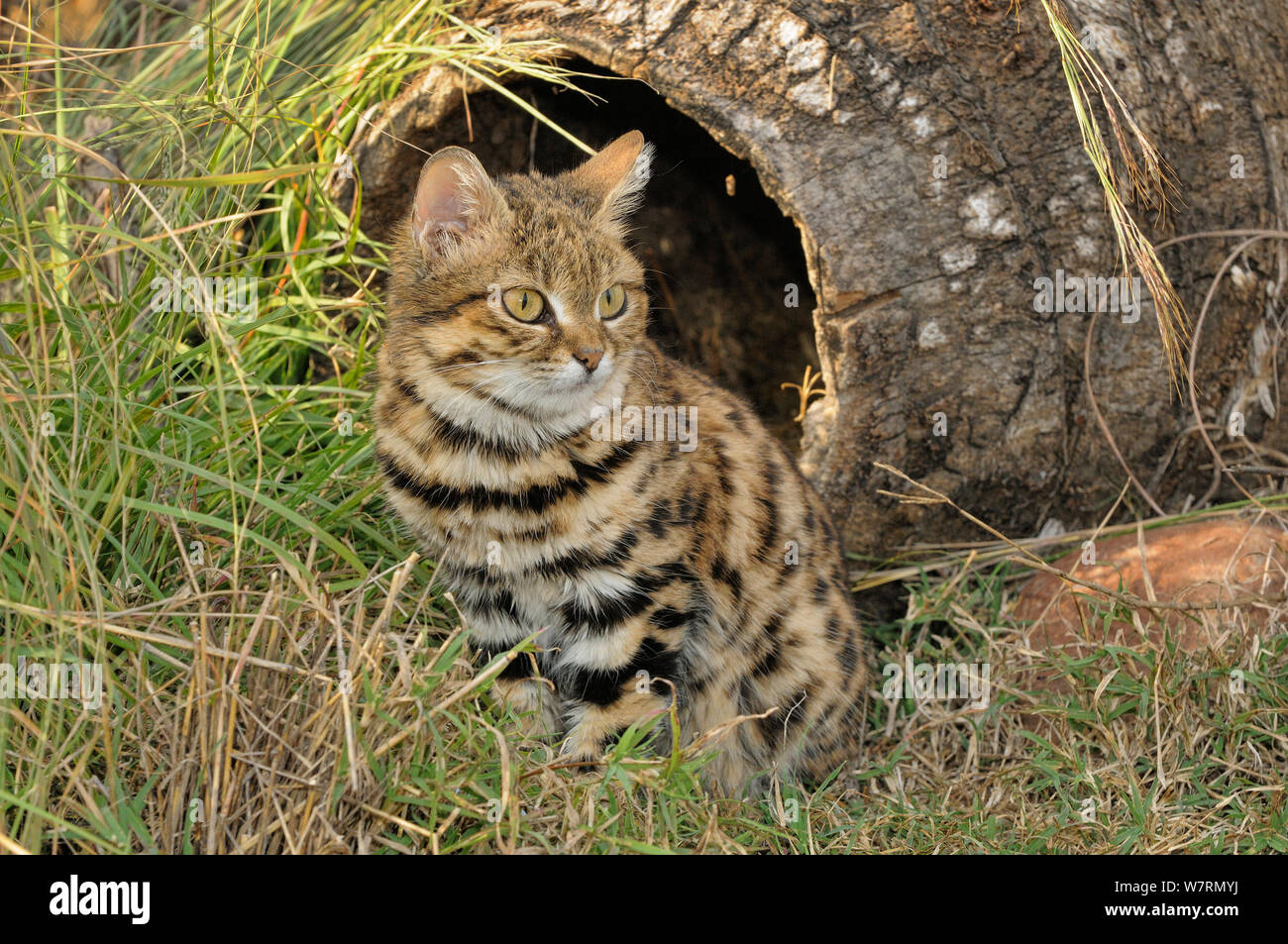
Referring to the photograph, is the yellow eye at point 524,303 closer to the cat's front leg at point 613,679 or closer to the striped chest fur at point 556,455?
the striped chest fur at point 556,455

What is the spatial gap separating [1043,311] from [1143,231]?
425 millimetres

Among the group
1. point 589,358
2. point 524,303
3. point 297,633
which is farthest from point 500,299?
point 297,633

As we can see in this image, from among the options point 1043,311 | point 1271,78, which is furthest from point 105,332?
point 1271,78

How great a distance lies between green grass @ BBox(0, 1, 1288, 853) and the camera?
226 cm

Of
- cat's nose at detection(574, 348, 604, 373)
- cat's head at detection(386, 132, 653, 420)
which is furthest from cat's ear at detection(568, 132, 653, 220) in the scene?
cat's nose at detection(574, 348, 604, 373)

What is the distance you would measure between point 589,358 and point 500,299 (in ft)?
0.85

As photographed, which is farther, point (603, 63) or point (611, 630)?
point (603, 63)

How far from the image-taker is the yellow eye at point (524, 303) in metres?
2.72

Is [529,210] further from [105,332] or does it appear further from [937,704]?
[937,704]

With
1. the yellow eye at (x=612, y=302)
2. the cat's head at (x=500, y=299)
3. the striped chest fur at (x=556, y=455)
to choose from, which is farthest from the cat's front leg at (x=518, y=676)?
the yellow eye at (x=612, y=302)

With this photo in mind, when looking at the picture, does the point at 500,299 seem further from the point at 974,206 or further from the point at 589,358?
the point at 974,206

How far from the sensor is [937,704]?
11.7 feet

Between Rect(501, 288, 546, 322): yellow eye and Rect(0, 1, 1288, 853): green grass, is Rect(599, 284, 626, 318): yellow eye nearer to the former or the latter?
Rect(501, 288, 546, 322): yellow eye

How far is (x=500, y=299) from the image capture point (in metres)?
2.72
